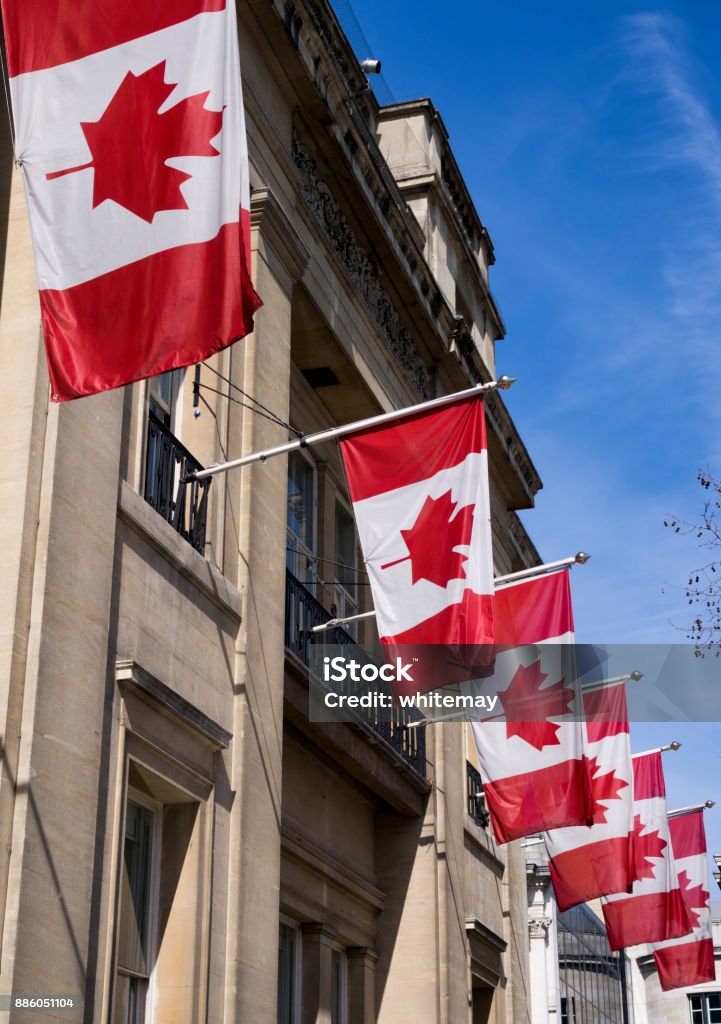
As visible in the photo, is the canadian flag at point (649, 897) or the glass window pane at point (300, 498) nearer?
the glass window pane at point (300, 498)

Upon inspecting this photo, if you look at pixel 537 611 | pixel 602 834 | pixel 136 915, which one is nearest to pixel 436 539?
pixel 136 915

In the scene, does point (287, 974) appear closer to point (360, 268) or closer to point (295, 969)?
point (295, 969)

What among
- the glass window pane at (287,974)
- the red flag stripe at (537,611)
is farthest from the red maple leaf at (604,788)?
the glass window pane at (287,974)

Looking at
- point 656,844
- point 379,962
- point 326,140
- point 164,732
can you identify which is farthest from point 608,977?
point 164,732

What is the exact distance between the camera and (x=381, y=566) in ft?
42.3

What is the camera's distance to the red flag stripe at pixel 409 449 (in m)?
12.9

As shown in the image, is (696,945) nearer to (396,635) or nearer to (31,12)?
(396,635)

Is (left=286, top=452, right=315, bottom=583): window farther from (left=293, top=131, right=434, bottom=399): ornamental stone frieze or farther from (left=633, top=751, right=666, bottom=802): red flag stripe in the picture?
(left=633, top=751, right=666, bottom=802): red flag stripe

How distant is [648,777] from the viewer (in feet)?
71.5

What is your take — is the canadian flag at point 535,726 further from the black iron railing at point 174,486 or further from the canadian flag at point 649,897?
the black iron railing at point 174,486

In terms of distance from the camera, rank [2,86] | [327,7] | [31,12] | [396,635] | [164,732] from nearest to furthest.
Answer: [31,12] < [2,86] < [164,732] < [396,635] < [327,7]

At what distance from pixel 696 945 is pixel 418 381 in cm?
1002

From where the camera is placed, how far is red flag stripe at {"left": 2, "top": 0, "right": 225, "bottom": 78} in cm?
842

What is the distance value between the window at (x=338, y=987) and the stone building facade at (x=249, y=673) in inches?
1.9
